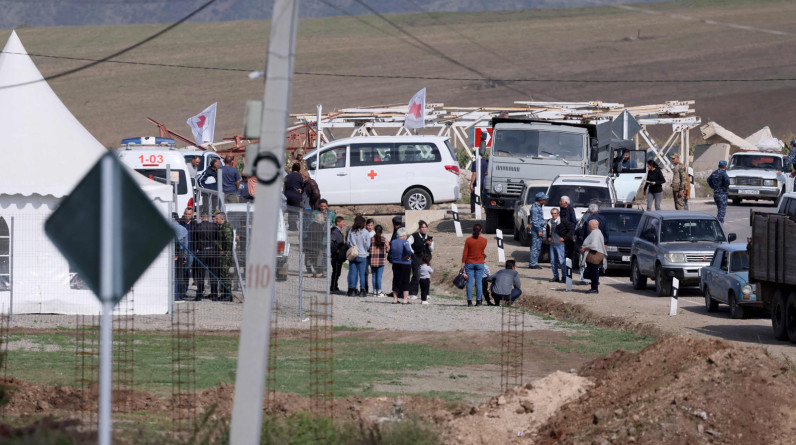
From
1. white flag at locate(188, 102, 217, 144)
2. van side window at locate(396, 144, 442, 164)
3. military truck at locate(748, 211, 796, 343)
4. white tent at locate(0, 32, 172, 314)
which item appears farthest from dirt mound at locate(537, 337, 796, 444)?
white flag at locate(188, 102, 217, 144)

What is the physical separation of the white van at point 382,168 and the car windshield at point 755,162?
15.1 meters

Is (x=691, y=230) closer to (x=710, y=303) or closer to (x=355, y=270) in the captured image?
(x=710, y=303)

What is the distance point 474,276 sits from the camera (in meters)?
21.5

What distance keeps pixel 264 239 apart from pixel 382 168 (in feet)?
80.3

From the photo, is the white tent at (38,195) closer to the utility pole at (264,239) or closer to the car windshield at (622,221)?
the utility pole at (264,239)

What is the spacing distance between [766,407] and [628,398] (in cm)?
143

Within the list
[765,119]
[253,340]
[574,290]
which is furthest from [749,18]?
[253,340]

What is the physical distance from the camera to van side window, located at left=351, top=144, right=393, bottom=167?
32.2m

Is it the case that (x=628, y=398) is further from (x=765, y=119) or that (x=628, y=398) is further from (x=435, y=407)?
(x=765, y=119)

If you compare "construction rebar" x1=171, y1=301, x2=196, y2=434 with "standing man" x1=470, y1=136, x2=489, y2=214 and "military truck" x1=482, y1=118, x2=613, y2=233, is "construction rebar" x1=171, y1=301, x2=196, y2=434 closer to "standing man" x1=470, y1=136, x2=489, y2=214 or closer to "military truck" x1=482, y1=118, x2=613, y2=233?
"military truck" x1=482, y1=118, x2=613, y2=233

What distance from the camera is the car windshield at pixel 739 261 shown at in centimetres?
1973

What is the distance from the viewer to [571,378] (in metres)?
13.0

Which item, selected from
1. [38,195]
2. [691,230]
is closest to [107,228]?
[38,195]

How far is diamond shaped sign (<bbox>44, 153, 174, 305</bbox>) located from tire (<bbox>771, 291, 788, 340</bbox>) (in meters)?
13.2
